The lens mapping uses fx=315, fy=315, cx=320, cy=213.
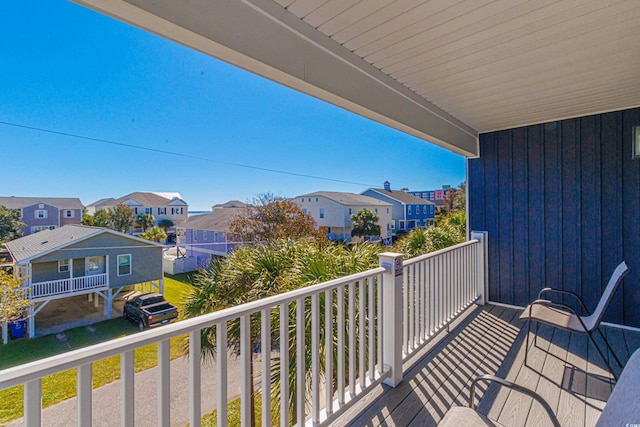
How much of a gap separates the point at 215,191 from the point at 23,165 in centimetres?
187

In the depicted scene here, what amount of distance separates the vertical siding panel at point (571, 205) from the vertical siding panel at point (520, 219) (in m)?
0.39

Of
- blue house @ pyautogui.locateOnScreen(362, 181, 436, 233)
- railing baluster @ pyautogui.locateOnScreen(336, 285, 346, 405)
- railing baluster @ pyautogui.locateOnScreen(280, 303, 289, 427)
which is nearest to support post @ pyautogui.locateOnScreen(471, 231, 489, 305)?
blue house @ pyautogui.locateOnScreen(362, 181, 436, 233)

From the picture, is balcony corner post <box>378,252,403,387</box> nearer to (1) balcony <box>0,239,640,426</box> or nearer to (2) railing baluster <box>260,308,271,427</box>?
(1) balcony <box>0,239,640,426</box>

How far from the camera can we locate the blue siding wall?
340 centimetres

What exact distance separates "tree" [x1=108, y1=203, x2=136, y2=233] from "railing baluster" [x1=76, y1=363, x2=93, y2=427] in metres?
1.01

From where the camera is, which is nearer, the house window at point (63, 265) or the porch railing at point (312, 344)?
the porch railing at point (312, 344)

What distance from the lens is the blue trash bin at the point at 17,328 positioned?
1.39 m

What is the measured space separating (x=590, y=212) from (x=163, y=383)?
14.6ft

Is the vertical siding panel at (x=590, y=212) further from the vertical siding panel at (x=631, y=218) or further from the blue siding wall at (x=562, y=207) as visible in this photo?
the vertical siding panel at (x=631, y=218)

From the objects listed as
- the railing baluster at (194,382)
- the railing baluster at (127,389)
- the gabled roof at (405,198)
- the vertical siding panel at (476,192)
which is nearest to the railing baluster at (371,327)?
the railing baluster at (194,382)

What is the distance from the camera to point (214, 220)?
2.94 m

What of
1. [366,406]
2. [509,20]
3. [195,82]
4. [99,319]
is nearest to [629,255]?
[509,20]

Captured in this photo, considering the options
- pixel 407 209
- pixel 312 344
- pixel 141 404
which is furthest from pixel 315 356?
pixel 407 209

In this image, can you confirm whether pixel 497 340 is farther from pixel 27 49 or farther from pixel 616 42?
pixel 27 49
